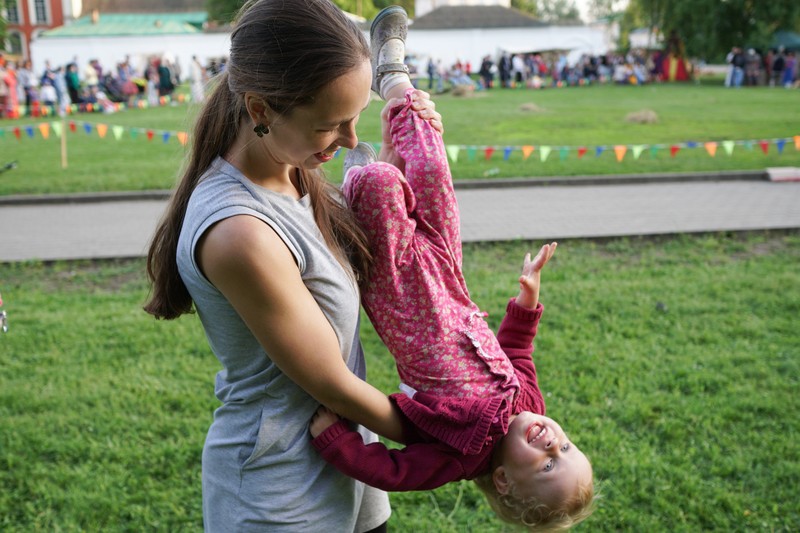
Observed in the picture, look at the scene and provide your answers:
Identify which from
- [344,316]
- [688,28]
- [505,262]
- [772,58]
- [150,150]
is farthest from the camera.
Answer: [688,28]

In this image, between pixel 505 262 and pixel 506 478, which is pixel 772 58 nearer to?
pixel 505 262

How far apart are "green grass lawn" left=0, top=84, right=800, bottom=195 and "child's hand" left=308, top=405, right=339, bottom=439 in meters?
5.04

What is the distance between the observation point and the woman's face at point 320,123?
4.89ft

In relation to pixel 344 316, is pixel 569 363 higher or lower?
lower

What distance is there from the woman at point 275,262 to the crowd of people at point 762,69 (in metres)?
36.4

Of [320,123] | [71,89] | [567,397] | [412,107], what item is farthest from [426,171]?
[71,89]

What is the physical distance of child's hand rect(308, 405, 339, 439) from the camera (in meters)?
1.65

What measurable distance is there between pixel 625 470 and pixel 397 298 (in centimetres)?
221

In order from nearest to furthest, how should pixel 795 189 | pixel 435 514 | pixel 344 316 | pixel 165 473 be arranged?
pixel 344 316, pixel 435 514, pixel 165 473, pixel 795 189

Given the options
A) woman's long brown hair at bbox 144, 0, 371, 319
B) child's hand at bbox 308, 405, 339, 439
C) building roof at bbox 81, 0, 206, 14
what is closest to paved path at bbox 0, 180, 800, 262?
woman's long brown hair at bbox 144, 0, 371, 319

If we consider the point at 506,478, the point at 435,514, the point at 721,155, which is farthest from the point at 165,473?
the point at 721,155

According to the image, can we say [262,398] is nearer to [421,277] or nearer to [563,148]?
[421,277]

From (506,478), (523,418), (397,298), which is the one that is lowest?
(506,478)

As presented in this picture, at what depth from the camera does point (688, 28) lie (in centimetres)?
3800
